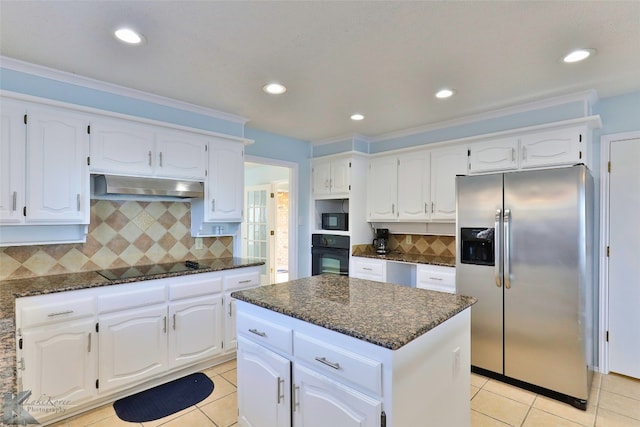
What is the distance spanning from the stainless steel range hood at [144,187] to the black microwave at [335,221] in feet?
5.67

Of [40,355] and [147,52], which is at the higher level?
[147,52]

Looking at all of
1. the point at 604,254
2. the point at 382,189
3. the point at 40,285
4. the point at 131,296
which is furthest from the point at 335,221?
the point at 40,285

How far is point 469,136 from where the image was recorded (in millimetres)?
3404

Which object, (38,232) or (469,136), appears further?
(469,136)

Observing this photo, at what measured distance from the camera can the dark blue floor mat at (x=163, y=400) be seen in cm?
230

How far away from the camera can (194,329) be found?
9.18 feet

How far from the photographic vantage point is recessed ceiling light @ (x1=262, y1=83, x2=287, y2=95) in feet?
8.43

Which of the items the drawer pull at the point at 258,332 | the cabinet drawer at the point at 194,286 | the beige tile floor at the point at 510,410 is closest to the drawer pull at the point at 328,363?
the drawer pull at the point at 258,332

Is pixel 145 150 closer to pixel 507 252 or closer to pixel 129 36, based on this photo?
pixel 129 36

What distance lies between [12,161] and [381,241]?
349cm

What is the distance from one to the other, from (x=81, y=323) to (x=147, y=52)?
1.87m

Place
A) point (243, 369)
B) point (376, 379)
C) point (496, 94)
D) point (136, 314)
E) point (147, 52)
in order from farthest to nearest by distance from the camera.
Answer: point (496, 94) → point (136, 314) → point (147, 52) → point (243, 369) → point (376, 379)

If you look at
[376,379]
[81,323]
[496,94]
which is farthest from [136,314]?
[496,94]

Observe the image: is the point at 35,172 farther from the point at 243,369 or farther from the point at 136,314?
the point at 243,369
